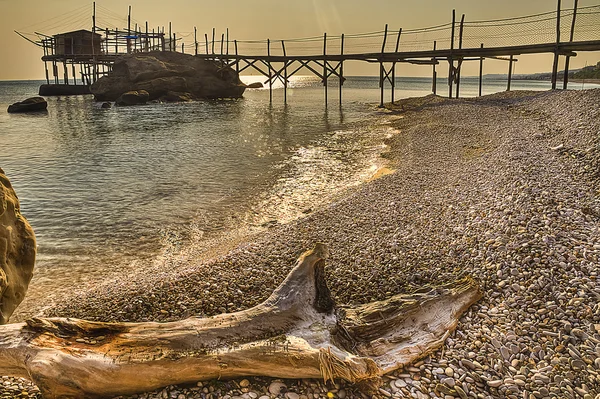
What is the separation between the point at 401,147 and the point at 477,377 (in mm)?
13098

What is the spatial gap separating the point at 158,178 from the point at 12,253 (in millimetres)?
8188

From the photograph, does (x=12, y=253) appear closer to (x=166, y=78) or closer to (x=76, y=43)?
(x=166, y=78)

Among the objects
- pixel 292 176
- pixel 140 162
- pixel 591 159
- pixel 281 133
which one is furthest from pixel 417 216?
pixel 281 133

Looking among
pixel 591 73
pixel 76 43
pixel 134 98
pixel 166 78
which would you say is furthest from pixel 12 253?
pixel 591 73

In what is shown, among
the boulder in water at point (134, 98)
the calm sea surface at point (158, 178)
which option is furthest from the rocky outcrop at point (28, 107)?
the calm sea surface at point (158, 178)

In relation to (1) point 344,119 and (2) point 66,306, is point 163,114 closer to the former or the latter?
(1) point 344,119

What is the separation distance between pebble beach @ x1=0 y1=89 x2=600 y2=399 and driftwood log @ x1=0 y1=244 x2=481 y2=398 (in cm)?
13

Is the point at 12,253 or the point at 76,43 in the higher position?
the point at 76,43

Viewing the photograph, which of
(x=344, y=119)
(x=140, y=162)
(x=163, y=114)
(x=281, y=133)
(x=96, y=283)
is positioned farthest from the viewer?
(x=163, y=114)

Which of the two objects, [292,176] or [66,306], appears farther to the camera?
[292,176]

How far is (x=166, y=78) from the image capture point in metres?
43.6

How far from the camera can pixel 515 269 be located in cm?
454

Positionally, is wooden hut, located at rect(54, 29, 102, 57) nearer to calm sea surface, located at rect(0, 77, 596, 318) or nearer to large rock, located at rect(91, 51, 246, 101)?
large rock, located at rect(91, 51, 246, 101)

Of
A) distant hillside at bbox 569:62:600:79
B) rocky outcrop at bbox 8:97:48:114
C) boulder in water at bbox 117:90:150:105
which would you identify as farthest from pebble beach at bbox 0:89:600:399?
distant hillside at bbox 569:62:600:79
